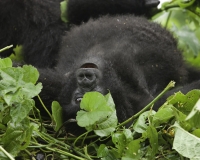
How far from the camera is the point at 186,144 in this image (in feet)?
5.41

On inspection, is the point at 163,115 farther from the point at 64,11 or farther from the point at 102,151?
the point at 64,11

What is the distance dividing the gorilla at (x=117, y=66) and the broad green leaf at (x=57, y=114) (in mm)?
23

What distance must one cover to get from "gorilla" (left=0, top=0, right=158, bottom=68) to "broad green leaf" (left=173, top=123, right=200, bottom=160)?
1102 millimetres

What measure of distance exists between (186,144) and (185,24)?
208 centimetres

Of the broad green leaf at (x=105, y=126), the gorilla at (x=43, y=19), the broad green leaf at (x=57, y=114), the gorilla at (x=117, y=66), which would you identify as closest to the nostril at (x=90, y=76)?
the gorilla at (x=117, y=66)

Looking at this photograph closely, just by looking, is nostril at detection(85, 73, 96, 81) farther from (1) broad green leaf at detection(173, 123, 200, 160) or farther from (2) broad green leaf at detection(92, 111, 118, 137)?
(1) broad green leaf at detection(173, 123, 200, 160)

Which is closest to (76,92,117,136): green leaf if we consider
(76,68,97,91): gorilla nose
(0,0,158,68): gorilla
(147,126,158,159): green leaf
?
(147,126,158,159): green leaf

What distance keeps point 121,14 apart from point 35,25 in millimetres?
462

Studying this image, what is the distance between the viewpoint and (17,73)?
1714mm

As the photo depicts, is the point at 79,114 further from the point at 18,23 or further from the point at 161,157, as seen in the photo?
the point at 18,23

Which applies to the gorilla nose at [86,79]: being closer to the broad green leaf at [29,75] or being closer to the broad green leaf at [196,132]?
the broad green leaf at [29,75]

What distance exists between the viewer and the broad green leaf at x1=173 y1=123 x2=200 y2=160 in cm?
163

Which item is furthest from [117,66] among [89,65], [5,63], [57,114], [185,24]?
[185,24]

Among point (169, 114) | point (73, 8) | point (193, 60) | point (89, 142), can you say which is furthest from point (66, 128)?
point (193, 60)
